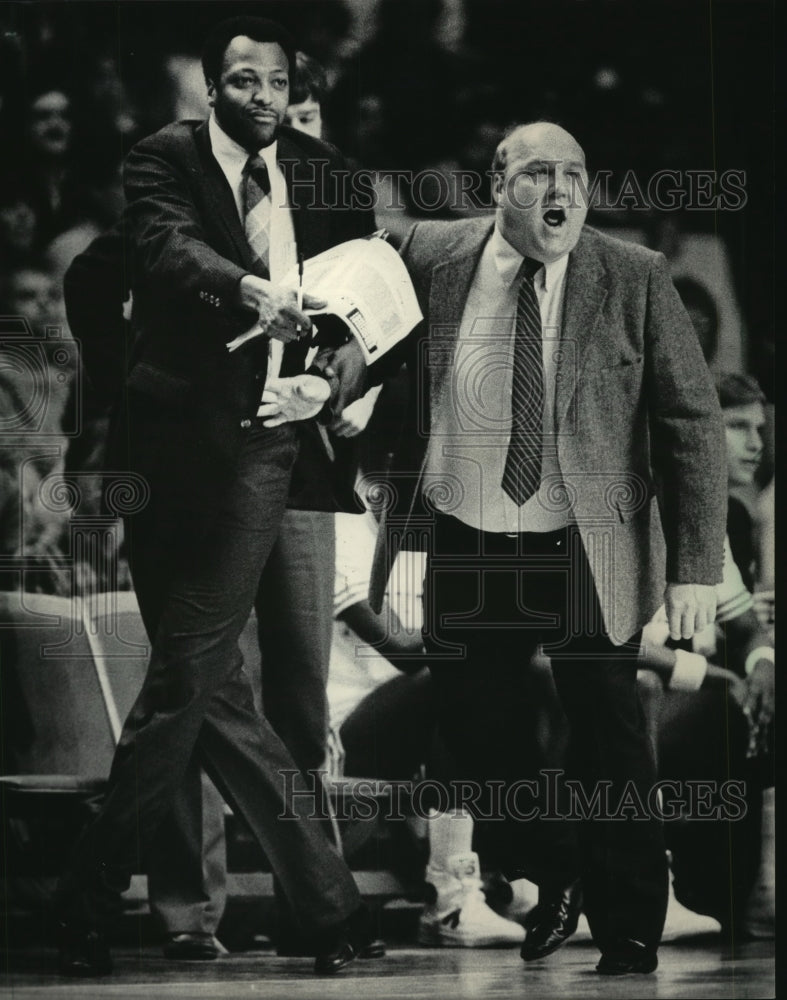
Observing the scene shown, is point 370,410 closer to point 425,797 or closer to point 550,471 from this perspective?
point 550,471

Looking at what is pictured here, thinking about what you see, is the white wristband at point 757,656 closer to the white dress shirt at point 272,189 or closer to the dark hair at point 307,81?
the white dress shirt at point 272,189

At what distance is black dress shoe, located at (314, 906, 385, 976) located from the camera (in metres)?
3.18

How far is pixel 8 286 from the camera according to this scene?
10.6ft

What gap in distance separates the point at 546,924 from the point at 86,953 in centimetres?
127

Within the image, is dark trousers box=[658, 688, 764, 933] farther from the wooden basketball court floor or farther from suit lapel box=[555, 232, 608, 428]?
suit lapel box=[555, 232, 608, 428]

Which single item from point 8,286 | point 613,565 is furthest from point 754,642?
point 8,286

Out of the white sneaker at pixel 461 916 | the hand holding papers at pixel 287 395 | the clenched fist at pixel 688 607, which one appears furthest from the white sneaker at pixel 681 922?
the hand holding papers at pixel 287 395

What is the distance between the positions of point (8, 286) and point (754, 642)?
2.31 m

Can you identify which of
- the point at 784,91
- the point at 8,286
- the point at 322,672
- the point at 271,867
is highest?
the point at 784,91

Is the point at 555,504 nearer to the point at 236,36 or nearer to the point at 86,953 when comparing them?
the point at 236,36

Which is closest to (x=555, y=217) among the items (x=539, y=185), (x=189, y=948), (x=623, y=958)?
(x=539, y=185)

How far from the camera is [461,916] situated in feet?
10.5

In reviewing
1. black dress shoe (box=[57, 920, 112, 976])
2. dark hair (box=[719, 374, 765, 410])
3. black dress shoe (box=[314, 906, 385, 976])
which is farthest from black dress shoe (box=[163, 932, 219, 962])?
dark hair (box=[719, 374, 765, 410])

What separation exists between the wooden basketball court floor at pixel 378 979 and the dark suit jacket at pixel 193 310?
1.27 metres
